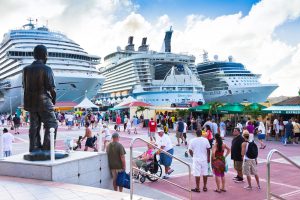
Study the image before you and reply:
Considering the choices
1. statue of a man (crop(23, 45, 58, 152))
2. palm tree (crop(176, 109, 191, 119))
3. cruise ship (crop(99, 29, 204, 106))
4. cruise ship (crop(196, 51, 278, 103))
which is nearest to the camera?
statue of a man (crop(23, 45, 58, 152))

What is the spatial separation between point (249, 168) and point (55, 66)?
151 feet

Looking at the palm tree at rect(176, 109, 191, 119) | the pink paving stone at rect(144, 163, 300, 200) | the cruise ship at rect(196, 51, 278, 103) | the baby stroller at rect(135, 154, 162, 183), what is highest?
the cruise ship at rect(196, 51, 278, 103)

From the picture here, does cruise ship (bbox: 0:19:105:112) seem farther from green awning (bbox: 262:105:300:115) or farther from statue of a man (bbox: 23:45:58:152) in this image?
statue of a man (bbox: 23:45:58:152)

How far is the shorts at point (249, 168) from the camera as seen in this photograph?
8290 millimetres

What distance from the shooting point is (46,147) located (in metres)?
7.93

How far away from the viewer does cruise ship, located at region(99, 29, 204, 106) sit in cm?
6147

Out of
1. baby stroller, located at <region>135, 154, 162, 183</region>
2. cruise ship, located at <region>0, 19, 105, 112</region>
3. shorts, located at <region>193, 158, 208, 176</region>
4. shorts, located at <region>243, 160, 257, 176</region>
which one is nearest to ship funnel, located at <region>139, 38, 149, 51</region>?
cruise ship, located at <region>0, 19, 105, 112</region>

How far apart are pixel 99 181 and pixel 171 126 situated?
71.9 feet

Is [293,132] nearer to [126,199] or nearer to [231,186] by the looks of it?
[231,186]

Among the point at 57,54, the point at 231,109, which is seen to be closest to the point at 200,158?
the point at 231,109

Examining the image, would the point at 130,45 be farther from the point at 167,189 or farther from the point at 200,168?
the point at 200,168

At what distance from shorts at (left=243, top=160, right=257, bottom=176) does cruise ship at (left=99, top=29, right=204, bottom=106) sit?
1970 inches

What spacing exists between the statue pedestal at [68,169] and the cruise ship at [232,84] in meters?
66.0

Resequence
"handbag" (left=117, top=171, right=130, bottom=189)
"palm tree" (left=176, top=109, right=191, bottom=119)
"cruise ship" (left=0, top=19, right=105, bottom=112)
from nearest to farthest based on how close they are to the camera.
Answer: "handbag" (left=117, top=171, right=130, bottom=189), "palm tree" (left=176, top=109, right=191, bottom=119), "cruise ship" (left=0, top=19, right=105, bottom=112)
